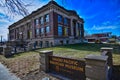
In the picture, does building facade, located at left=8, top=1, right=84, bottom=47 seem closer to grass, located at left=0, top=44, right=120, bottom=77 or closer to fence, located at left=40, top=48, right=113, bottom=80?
grass, located at left=0, top=44, right=120, bottom=77

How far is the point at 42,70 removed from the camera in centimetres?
668

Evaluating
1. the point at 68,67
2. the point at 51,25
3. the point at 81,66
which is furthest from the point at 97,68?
the point at 51,25

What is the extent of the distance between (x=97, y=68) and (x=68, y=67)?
5.80 feet

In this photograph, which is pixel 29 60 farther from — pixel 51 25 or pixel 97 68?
pixel 51 25

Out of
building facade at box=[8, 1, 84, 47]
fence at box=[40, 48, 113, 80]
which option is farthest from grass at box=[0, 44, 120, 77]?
building facade at box=[8, 1, 84, 47]

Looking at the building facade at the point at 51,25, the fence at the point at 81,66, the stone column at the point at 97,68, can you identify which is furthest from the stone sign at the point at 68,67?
the building facade at the point at 51,25

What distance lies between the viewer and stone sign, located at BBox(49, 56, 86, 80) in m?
4.84

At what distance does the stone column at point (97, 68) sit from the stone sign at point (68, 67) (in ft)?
1.85

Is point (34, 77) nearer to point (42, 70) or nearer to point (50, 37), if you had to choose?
point (42, 70)

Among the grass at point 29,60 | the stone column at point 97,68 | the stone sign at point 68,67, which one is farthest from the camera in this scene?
the grass at point 29,60

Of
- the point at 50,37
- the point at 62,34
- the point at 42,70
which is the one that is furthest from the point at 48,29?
the point at 42,70

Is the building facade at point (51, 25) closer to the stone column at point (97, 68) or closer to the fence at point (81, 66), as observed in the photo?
the fence at point (81, 66)

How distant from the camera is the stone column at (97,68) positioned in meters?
3.82

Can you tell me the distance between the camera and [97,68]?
3.95 metres
